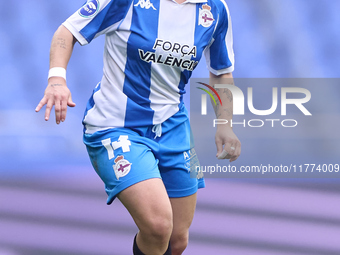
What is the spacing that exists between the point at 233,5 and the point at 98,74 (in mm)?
1343

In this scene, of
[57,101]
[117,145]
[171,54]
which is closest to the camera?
[57,101]

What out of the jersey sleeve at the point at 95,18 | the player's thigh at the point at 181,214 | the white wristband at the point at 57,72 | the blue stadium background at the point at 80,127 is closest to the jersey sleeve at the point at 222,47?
the jersey sleeve at the point at 95,18

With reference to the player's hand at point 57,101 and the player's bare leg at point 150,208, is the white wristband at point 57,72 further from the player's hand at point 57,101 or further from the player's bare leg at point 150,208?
the player's bare leg at point 150,208

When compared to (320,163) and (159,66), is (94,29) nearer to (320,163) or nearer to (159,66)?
(159,66)

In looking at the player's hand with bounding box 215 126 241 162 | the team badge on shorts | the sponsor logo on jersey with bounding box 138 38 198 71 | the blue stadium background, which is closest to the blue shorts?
the team badge on shorts

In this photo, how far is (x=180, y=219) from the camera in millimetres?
2922

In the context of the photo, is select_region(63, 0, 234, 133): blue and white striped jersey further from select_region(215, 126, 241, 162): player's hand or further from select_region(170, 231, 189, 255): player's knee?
select_region(170, 231, 189, 255): player's knee

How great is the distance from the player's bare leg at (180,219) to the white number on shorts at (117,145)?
17.9 inches

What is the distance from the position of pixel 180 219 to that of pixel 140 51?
0.83 meters

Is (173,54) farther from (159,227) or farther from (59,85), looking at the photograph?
(159,227)

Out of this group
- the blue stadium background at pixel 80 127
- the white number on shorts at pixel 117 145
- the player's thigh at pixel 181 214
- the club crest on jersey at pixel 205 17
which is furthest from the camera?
the blue stadium background at pixel 80 127

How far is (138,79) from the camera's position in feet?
8.78

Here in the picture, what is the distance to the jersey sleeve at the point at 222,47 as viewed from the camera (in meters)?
2.91

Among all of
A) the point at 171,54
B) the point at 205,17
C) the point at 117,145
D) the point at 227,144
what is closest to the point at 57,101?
the point at 117,145
